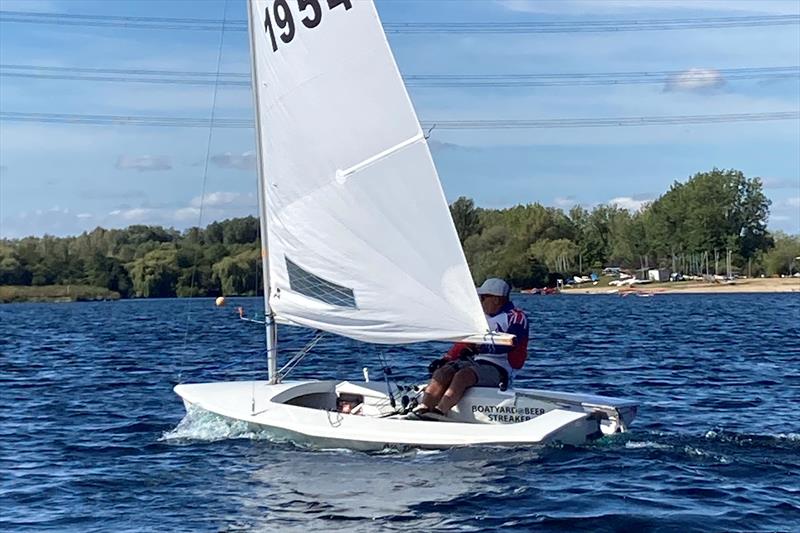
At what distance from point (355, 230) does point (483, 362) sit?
6.84 feet

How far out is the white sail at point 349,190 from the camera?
13.4 metres

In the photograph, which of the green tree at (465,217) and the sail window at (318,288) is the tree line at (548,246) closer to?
the green tree at (465,217)

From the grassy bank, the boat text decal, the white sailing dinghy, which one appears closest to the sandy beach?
the grassy bank

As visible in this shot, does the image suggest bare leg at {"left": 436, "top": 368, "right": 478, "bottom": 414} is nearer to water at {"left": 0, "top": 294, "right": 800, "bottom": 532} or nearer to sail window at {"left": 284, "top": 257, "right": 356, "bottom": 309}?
water at {"left": 0, "top": 294, "right": 800, "bottom": 532}

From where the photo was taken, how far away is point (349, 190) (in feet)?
45.3

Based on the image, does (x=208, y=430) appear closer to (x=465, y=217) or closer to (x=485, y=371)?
(x=485, y=371)

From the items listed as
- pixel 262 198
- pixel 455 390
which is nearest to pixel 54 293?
pixel 262 198

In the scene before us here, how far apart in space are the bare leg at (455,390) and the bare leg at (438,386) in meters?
0.05

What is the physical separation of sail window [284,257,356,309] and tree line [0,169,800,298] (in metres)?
70.3

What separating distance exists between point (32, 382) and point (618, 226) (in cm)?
11484

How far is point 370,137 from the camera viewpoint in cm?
1364

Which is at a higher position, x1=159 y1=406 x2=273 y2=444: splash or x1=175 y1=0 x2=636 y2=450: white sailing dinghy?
x1=175 y1=0 x2=636 y2=450: white sailing dinghy

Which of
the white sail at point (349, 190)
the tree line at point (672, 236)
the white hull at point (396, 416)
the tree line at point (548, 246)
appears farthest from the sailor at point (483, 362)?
the tree line at point (672, 236)

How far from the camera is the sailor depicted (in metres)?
13.5
